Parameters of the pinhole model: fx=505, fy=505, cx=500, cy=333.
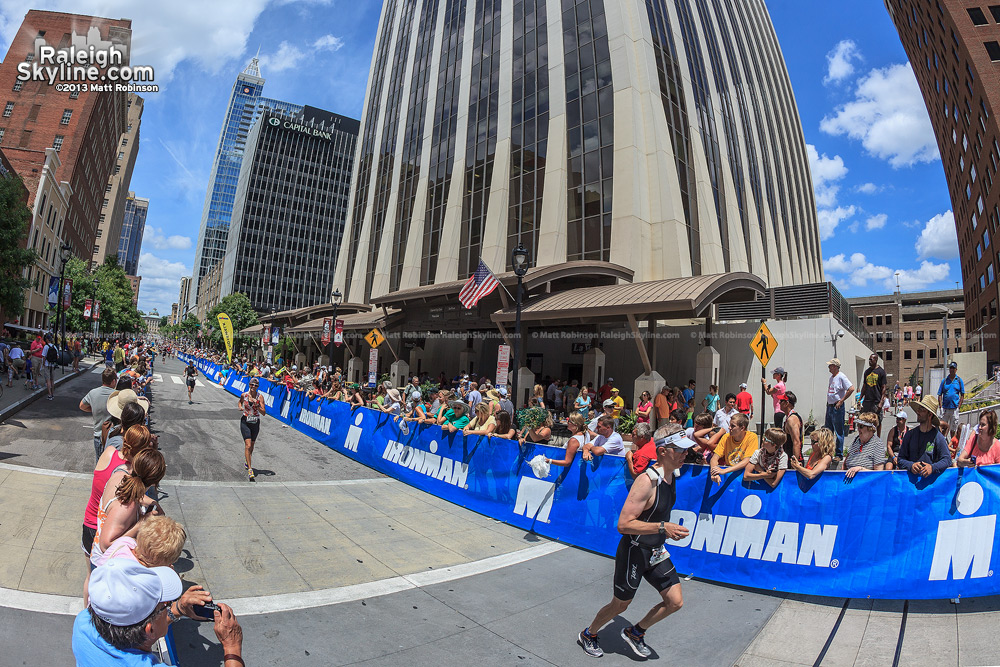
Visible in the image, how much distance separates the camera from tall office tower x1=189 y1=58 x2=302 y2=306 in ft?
545

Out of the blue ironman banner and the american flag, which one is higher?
the american flag

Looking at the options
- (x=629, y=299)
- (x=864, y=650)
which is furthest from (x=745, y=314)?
(x=864, y=650)

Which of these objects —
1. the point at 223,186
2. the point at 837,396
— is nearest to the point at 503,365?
the point at 837,396

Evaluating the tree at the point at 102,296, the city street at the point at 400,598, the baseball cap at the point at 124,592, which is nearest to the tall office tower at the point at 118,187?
the tree at the point at 102,296

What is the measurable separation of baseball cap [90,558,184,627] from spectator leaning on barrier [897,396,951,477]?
6.48 metres

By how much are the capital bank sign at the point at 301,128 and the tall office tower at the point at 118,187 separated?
104 ft

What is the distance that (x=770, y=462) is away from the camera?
5.73 meters

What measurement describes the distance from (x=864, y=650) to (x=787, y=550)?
119 centimetres

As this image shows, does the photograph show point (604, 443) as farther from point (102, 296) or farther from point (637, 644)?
point (102, 296)

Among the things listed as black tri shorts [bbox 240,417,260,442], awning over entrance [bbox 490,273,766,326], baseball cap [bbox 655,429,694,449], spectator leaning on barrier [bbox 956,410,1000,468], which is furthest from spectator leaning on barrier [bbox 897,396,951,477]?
black tri shorts [bbox 240,417,260,442]

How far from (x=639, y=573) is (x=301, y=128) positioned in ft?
418

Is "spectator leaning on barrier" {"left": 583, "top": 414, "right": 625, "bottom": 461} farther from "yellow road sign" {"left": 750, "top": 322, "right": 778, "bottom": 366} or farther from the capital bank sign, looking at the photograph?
the capital bank sign

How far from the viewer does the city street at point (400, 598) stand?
167 inches

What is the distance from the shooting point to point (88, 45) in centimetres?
6341
